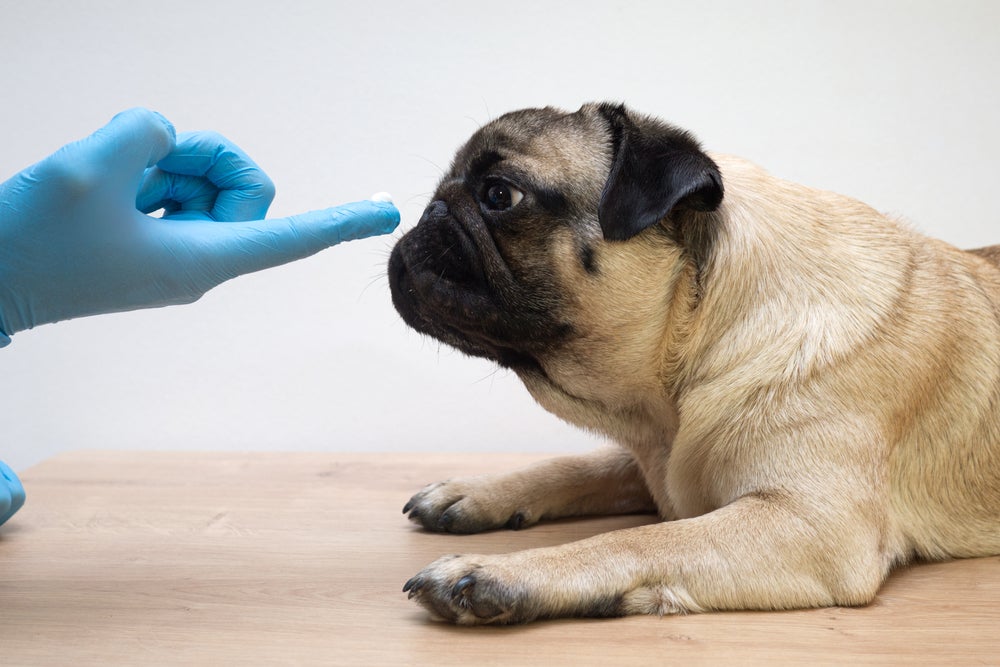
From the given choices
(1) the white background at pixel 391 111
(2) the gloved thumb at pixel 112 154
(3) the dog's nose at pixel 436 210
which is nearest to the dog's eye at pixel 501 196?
(3) the dog's nose at pixel 436 210

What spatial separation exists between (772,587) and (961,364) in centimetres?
73

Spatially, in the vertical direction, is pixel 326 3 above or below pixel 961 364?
above

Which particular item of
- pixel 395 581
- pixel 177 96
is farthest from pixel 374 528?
pixel 177 96

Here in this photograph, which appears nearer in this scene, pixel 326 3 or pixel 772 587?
pixel 772 587

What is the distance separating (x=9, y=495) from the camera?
2.37 metres

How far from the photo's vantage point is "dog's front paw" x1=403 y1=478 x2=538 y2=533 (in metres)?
2.38

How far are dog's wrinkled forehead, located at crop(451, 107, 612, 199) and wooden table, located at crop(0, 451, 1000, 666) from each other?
2.88 ft

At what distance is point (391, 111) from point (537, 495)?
5.66 ft

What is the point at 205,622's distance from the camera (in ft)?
5.85

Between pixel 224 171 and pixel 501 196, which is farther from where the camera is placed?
pixel 224 171

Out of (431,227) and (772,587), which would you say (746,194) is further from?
(772,587)

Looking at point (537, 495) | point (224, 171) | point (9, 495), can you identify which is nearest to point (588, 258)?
point (537, 495)

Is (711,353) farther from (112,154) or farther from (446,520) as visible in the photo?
(112,154)

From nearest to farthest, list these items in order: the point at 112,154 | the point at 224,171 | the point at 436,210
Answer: the point at 112,154
the point at 436,210
the point at 224,171
